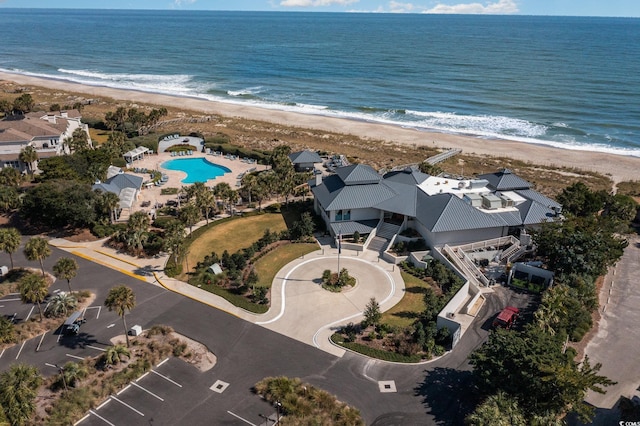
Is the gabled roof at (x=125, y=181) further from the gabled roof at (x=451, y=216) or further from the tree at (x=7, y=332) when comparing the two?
the gabled roof at (x=451, y=216)

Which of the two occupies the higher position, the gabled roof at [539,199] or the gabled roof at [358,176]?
the gabled roof at [358,176]

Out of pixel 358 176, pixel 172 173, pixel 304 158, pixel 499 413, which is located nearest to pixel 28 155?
pixel 172 173

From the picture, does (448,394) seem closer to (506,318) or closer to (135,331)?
(506,318)

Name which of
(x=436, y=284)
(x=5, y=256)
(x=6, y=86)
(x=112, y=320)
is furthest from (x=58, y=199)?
(x=6, y=86)

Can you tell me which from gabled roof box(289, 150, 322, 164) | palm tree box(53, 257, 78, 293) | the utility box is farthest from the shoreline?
the utility box

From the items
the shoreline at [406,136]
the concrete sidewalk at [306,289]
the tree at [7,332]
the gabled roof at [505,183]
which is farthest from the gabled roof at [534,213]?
the tree at [7,332]

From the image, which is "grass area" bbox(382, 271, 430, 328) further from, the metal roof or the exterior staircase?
the metal roof
